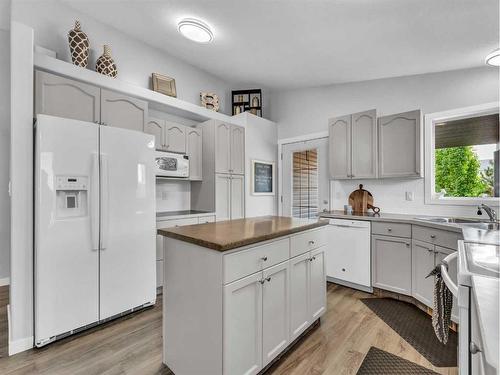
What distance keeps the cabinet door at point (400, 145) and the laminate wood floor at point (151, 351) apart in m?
1.69

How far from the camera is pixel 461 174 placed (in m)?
3.05

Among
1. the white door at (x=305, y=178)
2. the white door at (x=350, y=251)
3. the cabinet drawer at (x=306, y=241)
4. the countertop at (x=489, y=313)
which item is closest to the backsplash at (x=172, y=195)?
the white door at (x=305, y=178)

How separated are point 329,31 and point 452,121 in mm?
1884

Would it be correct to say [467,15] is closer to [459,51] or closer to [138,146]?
[459,51]

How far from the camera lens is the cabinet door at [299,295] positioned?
1.92 meters

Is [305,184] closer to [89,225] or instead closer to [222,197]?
[222,197]

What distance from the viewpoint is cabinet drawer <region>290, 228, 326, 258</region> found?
1942 millimetres

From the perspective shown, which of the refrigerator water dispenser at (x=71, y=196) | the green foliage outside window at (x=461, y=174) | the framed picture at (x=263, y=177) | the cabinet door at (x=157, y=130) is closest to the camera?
the refrigerator water dispenser at (x=71, y=196)

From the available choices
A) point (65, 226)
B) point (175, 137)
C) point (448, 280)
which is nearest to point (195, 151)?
point (175, 137)

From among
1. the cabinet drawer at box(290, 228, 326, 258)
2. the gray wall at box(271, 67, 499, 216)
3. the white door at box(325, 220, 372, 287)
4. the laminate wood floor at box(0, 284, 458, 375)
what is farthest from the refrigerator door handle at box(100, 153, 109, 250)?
A: the gray wall at box(271, 67, 499, 216)

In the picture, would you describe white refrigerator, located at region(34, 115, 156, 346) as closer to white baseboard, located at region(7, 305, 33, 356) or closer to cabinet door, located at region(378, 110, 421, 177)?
white baseboard, located at region(7, 305, 33, 356)

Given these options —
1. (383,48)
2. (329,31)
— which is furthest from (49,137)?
(383,48)

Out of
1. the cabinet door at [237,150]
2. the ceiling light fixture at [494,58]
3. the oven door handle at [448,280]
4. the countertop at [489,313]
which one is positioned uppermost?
the ceiling light fixture at [494,58]

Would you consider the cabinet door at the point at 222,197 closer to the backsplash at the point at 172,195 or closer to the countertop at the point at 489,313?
the backsplash at the point at 172,195
